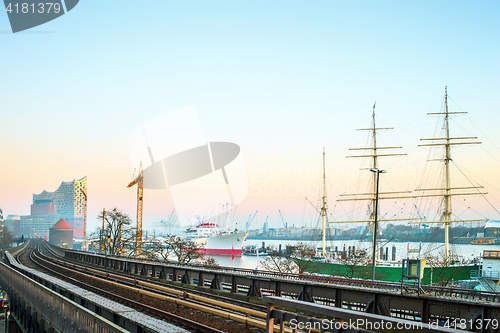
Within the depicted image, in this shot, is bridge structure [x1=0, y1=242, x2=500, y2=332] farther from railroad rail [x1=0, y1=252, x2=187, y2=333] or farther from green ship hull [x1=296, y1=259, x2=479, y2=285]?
green ship hull [x1=296, y1=259, x2=479, y2=285]

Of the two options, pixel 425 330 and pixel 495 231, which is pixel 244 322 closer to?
pixel 425 330

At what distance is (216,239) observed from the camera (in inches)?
5561

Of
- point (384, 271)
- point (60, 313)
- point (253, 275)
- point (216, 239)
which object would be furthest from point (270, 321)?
point (216, 239)

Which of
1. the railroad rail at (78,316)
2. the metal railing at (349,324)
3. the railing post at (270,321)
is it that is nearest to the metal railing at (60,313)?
the railroad rail at (78,316)

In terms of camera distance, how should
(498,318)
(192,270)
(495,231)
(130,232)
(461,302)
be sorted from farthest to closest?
1. (495,231)
2. (130,232)
3. (192,270)
4. (461,302)
5. (498,318)

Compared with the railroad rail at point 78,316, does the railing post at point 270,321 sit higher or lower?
higher

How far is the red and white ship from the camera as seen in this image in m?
138

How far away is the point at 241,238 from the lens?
5507 inches

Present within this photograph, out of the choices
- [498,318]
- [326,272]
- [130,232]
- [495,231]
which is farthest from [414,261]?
[495,231]

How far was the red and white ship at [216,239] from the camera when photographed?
138250 millimetres

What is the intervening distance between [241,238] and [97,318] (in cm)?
13254

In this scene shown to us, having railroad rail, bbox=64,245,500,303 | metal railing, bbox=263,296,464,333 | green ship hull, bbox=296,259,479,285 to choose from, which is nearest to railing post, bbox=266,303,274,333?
metal railing, bbox=263,296,464,333

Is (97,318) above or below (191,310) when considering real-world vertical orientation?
above

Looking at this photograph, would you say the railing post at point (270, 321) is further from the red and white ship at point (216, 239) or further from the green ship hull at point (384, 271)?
the red and white ship at point (216, 239)
